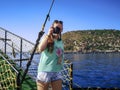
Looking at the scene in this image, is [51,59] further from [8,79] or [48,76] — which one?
[8,79]

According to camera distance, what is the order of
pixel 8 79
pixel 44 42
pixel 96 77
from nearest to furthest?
1. pixel 44 42
2. pixel 8 79
3. pixel 96 77

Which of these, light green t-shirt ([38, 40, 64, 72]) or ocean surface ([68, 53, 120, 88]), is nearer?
light green t-shirt ([38, 40, 64, 72])

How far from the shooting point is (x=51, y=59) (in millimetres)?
4836

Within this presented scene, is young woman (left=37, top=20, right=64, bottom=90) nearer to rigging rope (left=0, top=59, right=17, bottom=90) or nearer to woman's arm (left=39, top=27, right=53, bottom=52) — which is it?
woman's arm (left=39, top=27, right=53, bottom=52)

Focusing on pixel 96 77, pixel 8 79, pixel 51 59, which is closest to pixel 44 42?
pixel 51 59

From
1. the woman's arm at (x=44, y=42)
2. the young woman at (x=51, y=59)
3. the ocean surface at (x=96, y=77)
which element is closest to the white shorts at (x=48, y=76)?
the young woman at (x=51, y=59)

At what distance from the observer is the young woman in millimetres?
4754

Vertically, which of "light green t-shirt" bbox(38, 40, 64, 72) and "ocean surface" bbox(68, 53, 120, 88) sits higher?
"light green t-shirt" bbox(38, 40, 64, 72)

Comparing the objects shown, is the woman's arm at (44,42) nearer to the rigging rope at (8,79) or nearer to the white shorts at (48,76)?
the white shorts at (48,76)

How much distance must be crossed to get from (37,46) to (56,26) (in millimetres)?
559

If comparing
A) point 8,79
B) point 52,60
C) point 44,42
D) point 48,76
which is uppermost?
point 44,42

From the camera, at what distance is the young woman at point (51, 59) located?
187 inches

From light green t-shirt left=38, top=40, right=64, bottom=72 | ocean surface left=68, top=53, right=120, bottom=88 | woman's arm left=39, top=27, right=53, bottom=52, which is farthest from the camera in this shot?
ocean surface left=68, top=53, right=120, bottom=88

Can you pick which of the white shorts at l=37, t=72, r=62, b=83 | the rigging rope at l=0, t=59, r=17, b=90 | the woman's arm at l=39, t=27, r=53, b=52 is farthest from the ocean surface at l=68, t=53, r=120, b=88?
the woman's arm at l=39, t=27, r=53, b=52
